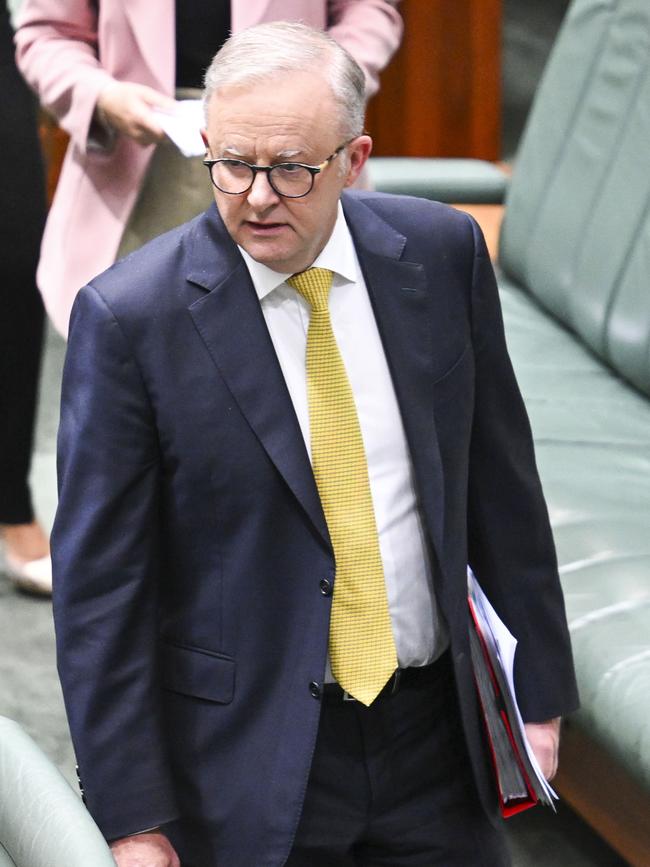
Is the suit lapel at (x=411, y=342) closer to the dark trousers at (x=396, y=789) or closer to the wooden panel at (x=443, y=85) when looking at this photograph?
the dark trousers at (x=396, y=789)

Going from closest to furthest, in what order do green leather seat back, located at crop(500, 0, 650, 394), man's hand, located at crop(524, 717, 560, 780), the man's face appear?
the man's face, man's hand, located at crop(524, 717, 560, 780), green leather seat back, located at crop(500, 0, 650, 394)

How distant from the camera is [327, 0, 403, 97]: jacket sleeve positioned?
8.09 ft

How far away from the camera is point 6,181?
292cm

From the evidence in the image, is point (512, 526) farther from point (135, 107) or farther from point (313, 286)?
point (135, 107)

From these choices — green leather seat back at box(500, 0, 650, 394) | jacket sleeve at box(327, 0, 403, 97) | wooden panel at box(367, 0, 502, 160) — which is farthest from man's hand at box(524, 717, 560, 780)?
wooden panel at box(367, 0, 502, 160)

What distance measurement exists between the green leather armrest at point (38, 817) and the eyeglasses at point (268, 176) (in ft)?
1.76

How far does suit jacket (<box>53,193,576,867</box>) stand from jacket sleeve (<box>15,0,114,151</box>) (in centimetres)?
82

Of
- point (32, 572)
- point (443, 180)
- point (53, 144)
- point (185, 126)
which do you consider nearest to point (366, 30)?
point (185, 126)

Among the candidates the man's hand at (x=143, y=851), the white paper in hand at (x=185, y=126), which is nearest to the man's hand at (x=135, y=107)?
the white paper in hand at (x=185, y=126)

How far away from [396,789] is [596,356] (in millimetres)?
1788

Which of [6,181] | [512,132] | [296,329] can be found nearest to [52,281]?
[6,181]

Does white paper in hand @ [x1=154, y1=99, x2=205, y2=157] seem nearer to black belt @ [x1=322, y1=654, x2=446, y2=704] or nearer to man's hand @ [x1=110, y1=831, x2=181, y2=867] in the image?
black belt @ [x1=322, y1=654, x2=446, y2=704]

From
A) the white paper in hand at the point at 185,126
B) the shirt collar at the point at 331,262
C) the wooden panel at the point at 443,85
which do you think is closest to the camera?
the shirt collar at the point at 331,262

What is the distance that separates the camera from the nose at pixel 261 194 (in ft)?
4.75
